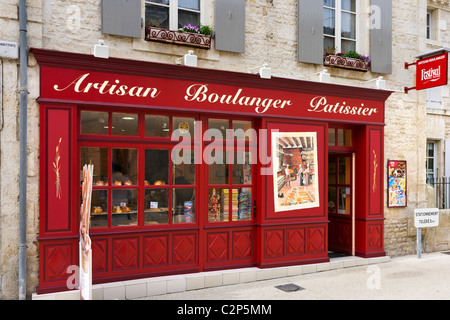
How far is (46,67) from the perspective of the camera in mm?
5797

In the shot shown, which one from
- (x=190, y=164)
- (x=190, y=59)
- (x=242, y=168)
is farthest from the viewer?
(x=242, y=168)

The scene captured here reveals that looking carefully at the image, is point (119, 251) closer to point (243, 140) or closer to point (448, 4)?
point (243, 140)

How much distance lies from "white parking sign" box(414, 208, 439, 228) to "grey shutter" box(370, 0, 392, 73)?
3.10m

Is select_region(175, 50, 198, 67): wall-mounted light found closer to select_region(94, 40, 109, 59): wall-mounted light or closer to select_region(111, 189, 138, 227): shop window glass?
select_region(94, 40, 109, 59): wall-mounted light

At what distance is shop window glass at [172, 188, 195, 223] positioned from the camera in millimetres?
6875

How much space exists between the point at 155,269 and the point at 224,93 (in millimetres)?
3106

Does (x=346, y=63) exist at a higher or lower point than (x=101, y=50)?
higher

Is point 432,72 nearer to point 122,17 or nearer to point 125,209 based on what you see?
point 122,17

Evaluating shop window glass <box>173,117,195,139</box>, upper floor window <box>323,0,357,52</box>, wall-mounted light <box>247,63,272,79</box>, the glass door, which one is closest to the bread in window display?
shop window glass <box>173,117,195,139</box>

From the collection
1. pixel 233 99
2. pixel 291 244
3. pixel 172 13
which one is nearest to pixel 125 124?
pixel 233 99

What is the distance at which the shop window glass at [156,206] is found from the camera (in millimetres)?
6668

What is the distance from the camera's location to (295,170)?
7.80 metres

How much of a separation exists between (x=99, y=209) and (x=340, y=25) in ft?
19.5

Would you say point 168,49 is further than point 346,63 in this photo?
No
